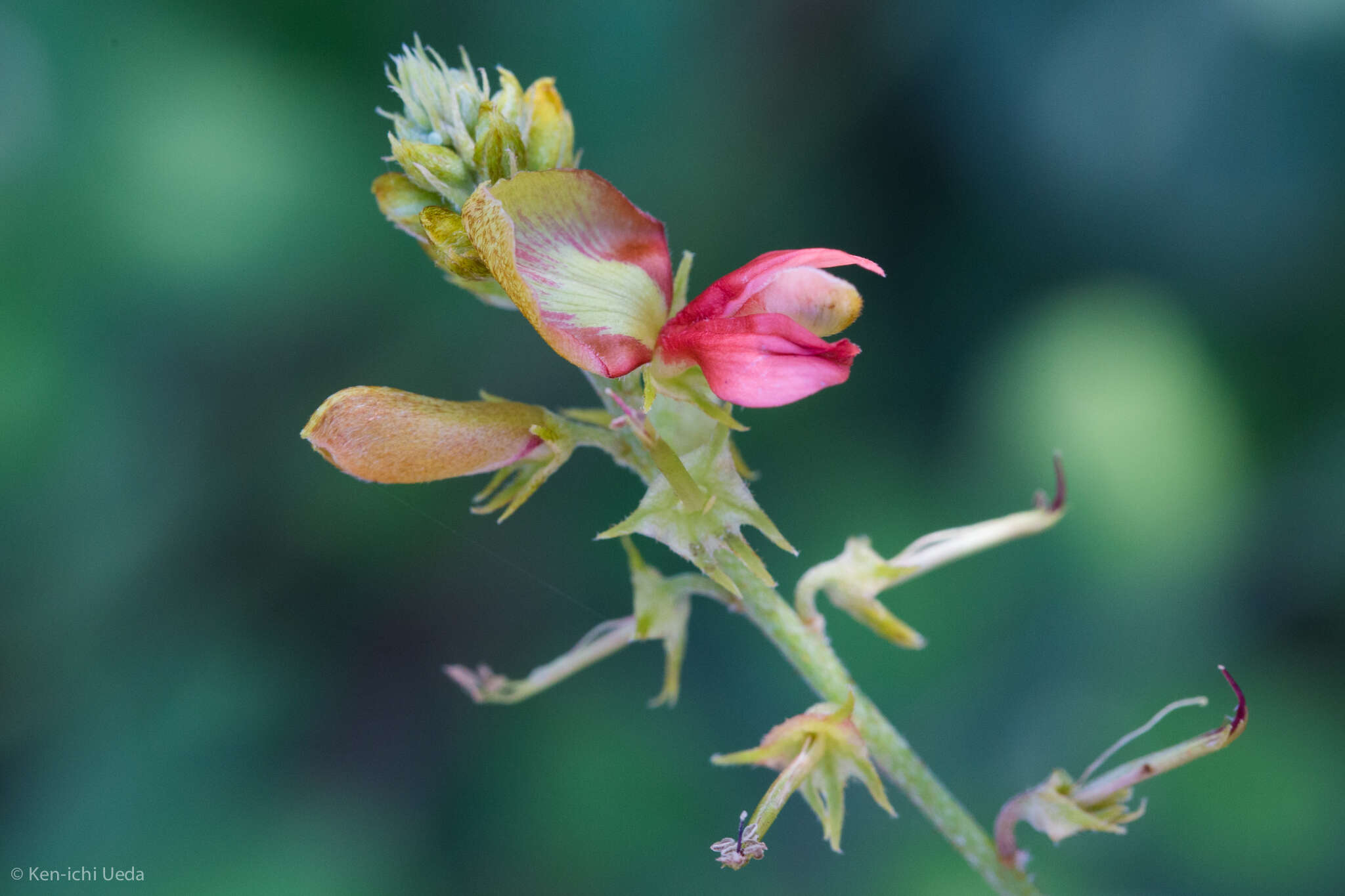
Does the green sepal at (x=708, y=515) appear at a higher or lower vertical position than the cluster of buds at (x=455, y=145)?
lower

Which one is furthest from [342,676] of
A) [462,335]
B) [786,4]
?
[786,4]

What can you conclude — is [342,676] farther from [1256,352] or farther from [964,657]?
[1256,352]

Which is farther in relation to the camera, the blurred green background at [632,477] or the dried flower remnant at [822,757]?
the blurred green background at [632,477]

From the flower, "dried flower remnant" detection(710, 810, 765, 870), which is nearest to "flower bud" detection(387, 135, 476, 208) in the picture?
the flower

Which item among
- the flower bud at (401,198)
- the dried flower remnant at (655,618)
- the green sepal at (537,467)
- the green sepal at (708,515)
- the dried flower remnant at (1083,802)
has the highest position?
the flower bud at (401,198)

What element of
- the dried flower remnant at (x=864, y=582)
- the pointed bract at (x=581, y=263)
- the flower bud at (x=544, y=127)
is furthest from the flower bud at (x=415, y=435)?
the dried flower remnant at (x=864, y=582)

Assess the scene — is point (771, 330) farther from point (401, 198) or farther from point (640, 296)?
point (401, 198)

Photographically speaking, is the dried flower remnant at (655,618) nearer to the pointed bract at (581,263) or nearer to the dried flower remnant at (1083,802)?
the pointed bract at (581,263)
